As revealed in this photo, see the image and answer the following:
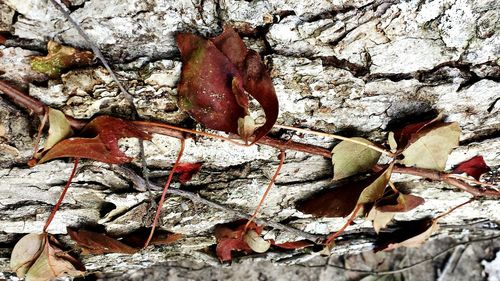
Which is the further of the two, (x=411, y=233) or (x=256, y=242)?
(x=411, y=233)

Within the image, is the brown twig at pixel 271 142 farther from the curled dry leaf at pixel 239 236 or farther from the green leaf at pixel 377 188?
the curled dry leaf at pixel 239 236

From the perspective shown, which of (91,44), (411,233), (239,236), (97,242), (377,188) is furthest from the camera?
(411,233)

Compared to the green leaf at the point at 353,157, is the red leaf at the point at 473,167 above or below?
below

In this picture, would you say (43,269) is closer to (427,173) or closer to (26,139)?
(26,139)

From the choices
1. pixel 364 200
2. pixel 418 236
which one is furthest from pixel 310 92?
pixel 418 236

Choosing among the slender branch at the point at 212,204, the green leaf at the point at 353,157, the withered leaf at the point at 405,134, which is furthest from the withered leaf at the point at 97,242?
the withered leaf at the point at 405,134

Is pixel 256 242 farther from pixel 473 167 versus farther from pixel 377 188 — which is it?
pixel 473 167

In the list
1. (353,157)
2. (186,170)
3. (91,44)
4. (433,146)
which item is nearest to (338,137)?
(353,157)
